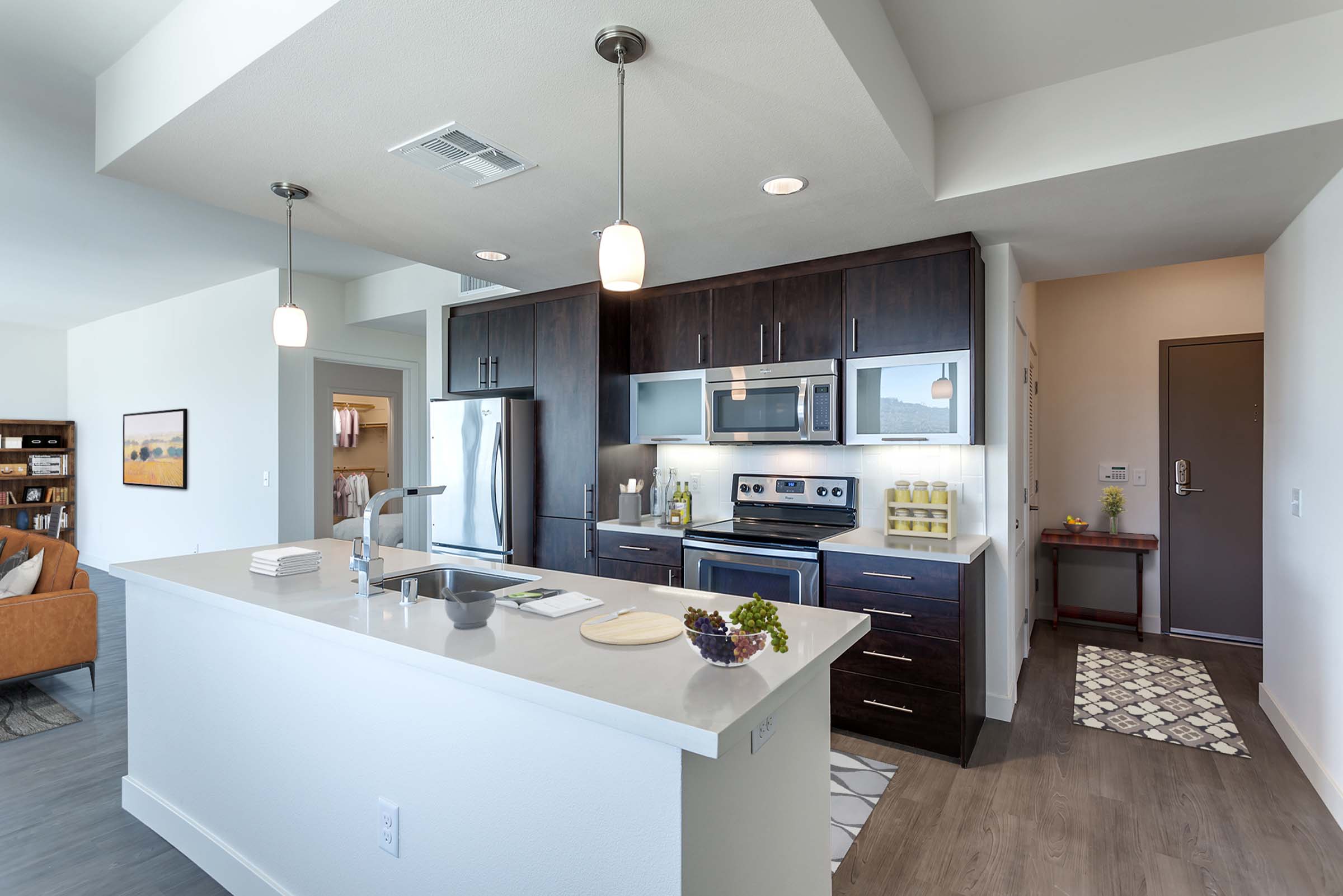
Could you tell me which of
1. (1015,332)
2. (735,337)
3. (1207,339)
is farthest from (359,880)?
(1207,339)

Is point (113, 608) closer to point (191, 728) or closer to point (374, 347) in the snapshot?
point (374, 347)

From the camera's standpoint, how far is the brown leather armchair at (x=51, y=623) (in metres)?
3.32

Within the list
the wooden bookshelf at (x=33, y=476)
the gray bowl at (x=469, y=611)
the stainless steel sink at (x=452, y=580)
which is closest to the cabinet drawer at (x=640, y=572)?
the stainless steel sink at (x=452, y=580)

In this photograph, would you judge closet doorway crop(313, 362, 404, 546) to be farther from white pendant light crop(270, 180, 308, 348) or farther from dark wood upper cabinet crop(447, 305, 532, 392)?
white pendant light crop(270, 180, 308, 348)

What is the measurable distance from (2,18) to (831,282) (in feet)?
10.9

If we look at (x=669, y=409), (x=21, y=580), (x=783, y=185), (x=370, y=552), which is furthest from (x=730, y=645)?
(x=21, y=580)

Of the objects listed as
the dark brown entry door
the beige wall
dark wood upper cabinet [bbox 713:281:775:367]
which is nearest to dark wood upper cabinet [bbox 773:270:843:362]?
dark wood upper cabinet [bbox 713:281:775:367]

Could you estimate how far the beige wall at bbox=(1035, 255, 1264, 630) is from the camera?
4.66 meters

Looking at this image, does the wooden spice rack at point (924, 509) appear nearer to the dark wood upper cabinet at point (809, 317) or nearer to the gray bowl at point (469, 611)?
the dark wood upper cabinet at point (809, 317)

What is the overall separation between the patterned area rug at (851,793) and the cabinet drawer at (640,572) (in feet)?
3.84

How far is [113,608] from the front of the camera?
5477 millimetres

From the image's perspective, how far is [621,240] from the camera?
1.62 m

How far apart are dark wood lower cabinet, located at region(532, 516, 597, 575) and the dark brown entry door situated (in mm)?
4046

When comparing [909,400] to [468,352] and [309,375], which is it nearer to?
[468,352]
